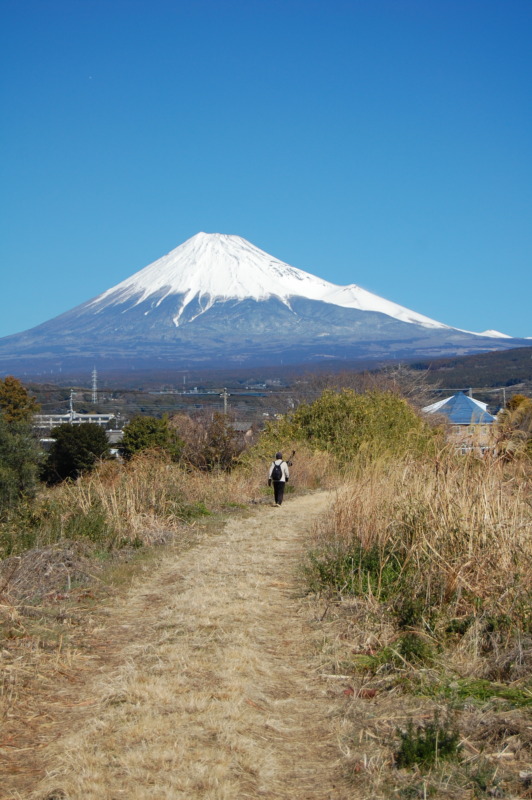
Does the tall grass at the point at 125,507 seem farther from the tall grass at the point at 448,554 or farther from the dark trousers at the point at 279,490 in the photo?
the tall grass at the point at 448,554

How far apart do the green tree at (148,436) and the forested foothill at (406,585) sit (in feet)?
30.9

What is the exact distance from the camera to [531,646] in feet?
17.4

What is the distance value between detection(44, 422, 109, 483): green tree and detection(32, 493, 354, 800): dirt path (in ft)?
60.9

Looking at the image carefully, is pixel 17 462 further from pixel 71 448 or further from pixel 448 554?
pixel 448 554

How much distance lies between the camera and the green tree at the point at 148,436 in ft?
78.0

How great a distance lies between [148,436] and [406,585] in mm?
17900

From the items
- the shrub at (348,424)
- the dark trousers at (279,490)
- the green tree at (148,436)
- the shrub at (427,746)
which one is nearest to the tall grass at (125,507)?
the dark trousers at (279,490)

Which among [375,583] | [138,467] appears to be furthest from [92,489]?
[375,583]

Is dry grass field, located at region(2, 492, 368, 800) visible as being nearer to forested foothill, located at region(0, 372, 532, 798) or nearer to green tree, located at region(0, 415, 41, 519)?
forested foothill, located at region(0, 372, 532, 798)

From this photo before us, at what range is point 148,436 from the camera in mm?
24078

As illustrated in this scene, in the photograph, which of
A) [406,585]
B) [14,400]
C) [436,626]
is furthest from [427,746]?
[14,400]

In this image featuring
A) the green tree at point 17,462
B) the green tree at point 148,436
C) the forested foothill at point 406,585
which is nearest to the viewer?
the forested foothill at point 406,585

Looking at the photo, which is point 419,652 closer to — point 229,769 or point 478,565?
point 478,565

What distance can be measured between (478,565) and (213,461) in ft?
54.2
